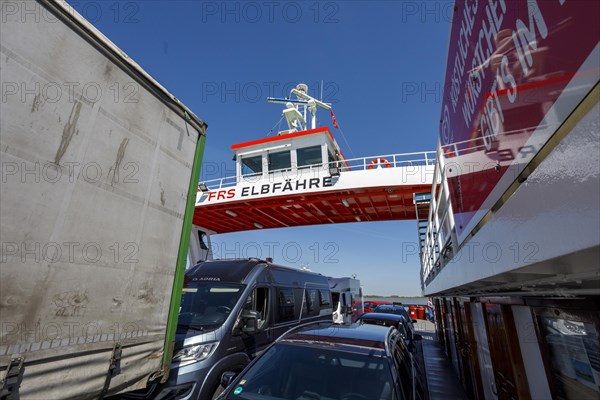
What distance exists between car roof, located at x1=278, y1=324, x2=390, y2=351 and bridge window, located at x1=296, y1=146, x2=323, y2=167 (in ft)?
39.5

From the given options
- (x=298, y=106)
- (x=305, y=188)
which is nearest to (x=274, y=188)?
(x=305, y=188)

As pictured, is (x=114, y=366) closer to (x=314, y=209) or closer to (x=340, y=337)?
(x=340, y=337)

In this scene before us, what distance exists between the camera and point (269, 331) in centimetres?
590

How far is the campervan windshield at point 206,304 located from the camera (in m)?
4.73

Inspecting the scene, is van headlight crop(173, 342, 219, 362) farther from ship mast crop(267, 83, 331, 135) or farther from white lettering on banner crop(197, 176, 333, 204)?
ship mast crop(267, 83, 331, 135)

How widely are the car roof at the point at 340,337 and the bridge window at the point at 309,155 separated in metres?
12.0

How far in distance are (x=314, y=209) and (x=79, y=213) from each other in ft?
45.0

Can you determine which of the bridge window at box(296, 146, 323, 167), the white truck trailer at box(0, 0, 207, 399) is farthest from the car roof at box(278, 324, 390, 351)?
the bridge window at box(296, 146, 323, 167)

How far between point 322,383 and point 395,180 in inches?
415

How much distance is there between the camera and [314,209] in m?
15.8

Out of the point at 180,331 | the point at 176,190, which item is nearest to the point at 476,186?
the point at 176,190

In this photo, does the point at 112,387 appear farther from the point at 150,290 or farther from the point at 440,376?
the point at 440,376

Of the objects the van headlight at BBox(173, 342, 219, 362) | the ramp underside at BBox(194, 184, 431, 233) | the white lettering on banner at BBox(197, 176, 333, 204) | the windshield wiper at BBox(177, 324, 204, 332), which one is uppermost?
the white lettering on banner at BBox(197, 176, 333, 204)

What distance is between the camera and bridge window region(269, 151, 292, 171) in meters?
16.2
